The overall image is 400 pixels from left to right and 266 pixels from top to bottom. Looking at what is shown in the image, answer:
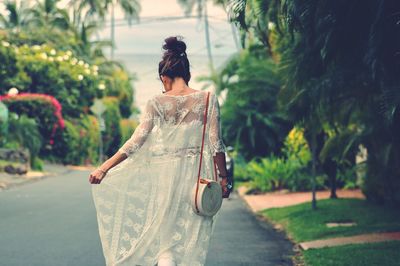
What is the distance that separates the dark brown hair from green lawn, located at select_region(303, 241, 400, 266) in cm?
385

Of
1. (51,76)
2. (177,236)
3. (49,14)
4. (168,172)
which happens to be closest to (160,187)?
(168,172)

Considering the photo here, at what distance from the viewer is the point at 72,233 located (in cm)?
1173

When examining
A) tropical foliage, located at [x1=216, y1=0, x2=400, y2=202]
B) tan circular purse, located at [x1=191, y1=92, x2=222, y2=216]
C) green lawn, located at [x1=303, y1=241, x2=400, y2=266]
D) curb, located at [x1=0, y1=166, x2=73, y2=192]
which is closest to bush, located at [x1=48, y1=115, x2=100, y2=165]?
curb, located at [x1=0, y1=166, x2=73, y2=192]

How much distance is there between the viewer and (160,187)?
19.1 feet

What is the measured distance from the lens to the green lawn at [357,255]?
8.79 m

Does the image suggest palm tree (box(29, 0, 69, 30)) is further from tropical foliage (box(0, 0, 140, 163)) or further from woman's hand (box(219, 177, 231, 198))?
woman's hand (box(219, 177, 231, 198))

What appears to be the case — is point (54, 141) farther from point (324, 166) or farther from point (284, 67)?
point (284, 67)

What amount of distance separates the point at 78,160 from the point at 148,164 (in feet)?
115

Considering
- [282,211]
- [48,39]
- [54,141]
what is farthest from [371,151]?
[48,39]

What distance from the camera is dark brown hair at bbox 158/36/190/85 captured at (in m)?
5.74

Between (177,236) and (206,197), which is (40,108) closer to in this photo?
(177,236)

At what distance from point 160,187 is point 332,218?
8325 millimetres

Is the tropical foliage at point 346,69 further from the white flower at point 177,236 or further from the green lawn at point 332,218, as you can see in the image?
the white flower at point 177,236

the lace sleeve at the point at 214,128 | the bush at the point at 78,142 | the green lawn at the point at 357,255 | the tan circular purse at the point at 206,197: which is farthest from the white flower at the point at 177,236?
the bush at the point at 78,142
